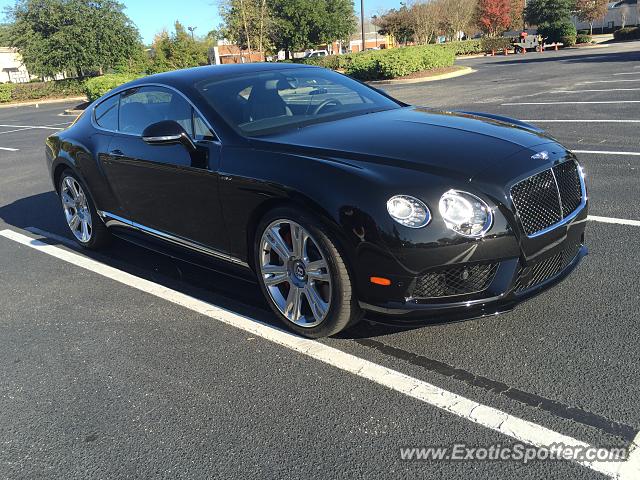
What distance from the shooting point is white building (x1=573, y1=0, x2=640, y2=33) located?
69.8 metres

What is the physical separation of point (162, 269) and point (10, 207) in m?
4.06

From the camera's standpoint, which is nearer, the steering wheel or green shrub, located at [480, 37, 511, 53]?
the steering wheel

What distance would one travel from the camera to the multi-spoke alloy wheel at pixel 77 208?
5.35 meters

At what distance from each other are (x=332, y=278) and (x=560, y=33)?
53108mm

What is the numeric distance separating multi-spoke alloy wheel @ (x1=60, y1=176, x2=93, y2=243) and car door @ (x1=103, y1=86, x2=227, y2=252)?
780mm

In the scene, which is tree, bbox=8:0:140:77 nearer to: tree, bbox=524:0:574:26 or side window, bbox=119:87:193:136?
side window, bbox=119:87:193:136

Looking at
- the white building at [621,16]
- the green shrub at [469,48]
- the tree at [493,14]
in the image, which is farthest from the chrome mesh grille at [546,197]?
the white building at [621,16]

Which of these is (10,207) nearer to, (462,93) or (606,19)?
(462,93)

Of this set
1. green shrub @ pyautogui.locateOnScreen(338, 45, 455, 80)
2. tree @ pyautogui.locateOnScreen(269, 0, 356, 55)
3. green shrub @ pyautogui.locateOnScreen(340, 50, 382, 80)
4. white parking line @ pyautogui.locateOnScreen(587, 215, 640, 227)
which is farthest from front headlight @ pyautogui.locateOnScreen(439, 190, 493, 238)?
tree @ pyautogui.locateOnScreen(269, 0, 356, 55)

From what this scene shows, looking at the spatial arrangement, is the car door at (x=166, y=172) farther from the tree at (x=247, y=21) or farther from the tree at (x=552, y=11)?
the tree at (x=552, y=11)

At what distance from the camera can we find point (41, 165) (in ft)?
36.4

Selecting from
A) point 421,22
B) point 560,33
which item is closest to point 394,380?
point 421,22

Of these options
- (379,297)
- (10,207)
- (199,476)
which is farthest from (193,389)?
(10,207)

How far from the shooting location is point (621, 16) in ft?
233
